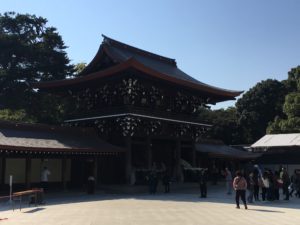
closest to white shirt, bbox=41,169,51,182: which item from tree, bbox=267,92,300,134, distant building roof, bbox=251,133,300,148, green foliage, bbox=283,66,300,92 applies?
distant building roof, bbox=251,133,300,148

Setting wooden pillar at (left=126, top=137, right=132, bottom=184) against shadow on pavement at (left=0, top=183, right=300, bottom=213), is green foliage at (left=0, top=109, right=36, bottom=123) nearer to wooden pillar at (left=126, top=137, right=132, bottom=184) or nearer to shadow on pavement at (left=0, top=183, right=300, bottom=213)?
wooden pillar at (left=126, top=137, right=132, bottom=184)

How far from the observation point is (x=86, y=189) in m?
26.6

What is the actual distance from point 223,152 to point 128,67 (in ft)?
55.6

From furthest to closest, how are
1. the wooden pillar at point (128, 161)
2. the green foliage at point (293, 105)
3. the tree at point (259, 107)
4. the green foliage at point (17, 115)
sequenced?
the tree at point (259, 107)
the green foliage at point (293, 105)
the green foliage at point (17, 115)
the wooden pillar at point (128, 161)

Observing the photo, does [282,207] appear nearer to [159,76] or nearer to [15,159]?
[159,76]

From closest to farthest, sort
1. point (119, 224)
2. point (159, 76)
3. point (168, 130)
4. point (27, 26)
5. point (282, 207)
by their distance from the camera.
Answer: point (119, 224) < point (282, 207) < point (159, 76) < point (168, 130) < point (27, 26)

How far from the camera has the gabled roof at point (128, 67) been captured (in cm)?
2736

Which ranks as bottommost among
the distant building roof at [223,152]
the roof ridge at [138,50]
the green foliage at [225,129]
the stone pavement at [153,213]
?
the stone pavement at [153,213]

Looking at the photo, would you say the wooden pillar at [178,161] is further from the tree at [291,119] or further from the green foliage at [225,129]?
the green foliage at [225,129]

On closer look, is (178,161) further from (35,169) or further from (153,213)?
(153,213)

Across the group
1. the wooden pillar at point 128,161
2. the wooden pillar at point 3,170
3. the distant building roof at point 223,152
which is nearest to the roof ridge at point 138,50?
the wooden pillar at point 128,161

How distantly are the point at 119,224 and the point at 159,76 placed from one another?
1633cm

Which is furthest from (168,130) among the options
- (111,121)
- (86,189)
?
(86,189)

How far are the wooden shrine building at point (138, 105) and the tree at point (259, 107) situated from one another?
31.1 m
